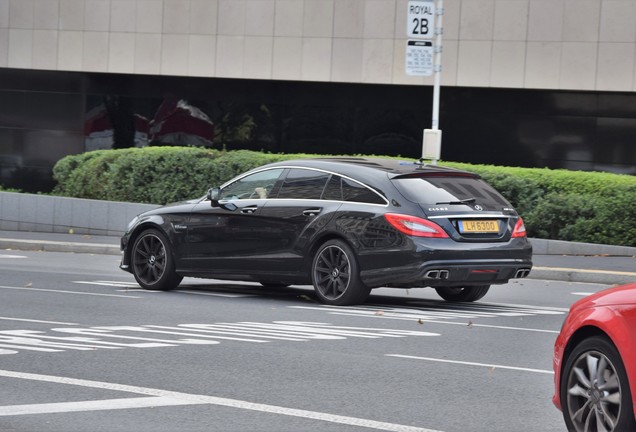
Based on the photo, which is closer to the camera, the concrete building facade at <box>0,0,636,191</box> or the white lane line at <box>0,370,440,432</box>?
the white lane line at <box>0,370,440,432</box>

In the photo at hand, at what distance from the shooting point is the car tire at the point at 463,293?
47.7 ft

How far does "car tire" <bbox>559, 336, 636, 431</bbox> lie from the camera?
6.00m

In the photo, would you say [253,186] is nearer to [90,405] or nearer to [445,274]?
[445,274]

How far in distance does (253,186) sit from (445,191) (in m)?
2.39

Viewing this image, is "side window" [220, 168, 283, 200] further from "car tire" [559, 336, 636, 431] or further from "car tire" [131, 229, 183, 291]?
"car tire" [559, 336, 636, 431]

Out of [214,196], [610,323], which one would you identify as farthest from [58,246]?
[610,323]

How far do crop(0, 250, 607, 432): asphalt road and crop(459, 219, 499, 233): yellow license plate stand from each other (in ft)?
2.86

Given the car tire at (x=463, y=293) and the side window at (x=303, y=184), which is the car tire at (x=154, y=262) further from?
the car tire at (x=463, y=293)

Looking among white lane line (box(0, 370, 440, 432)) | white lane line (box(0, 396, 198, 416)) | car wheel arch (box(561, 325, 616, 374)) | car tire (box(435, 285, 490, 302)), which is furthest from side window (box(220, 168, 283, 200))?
car wheel arch (box(561, 325, 616, 374))

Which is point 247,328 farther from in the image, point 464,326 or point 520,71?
point 520,71

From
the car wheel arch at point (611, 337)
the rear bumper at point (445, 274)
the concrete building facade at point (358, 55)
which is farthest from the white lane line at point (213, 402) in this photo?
the concrete building facade at point (358, 55)

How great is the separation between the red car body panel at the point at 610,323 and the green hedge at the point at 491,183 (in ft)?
48.5

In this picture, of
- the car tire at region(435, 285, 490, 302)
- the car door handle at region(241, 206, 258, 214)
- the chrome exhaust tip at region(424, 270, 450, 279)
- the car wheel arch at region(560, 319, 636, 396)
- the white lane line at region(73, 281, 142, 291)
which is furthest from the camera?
the white lane line at region(73, 281, 142, 291)

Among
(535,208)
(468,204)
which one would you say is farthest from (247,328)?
(535,208)
